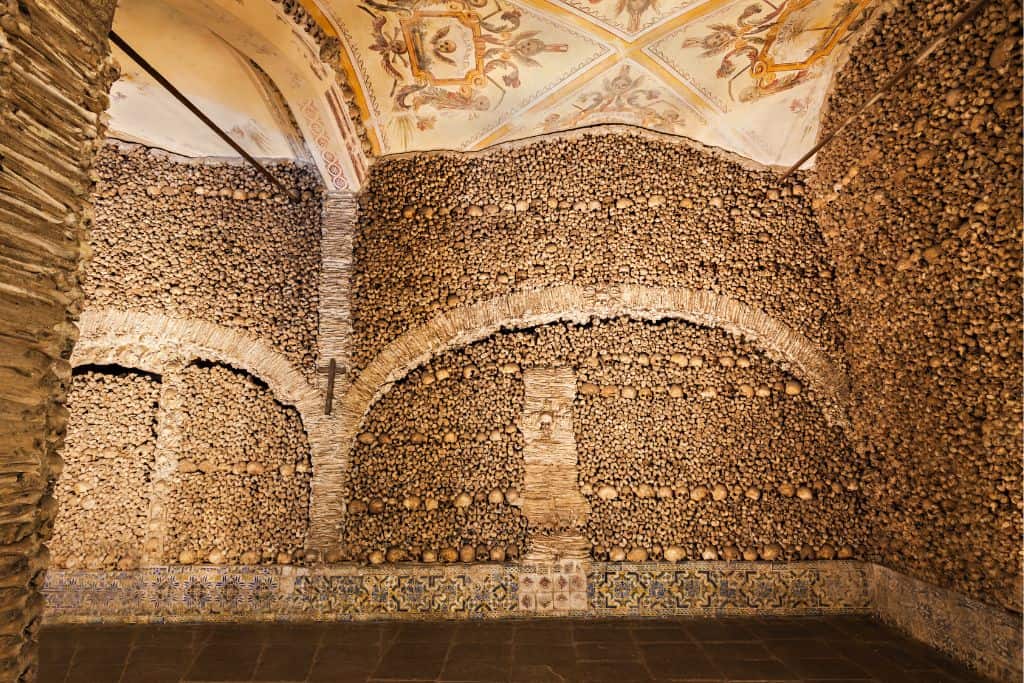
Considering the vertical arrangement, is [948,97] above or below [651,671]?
above

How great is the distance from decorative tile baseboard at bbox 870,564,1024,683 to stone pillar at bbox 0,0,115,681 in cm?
439

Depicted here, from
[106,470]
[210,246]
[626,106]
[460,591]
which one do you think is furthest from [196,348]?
[626,106]

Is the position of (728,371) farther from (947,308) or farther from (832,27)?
(832,27)

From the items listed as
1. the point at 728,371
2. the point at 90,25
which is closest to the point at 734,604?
the point at 728,371

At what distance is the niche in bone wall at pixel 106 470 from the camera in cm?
456

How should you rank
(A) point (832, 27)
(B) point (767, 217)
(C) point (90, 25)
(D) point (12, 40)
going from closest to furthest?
(D) point (12, 40)
(C) point (90, 25)
(A) point (832, 27)
(B) point (767, 217)

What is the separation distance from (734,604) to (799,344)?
2.09m

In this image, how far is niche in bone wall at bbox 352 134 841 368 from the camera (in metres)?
4.76

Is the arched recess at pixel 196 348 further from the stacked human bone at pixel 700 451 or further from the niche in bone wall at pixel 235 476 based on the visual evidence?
the stacked human bone at pixel 700 451

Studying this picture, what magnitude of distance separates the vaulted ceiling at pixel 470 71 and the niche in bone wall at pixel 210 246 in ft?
0.94

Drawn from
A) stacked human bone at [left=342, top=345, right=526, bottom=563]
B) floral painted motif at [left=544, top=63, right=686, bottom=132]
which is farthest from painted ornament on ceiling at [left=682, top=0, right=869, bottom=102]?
stacked human bone at [left=342, top=345, right=526, bottom=563]

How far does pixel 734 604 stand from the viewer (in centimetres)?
431

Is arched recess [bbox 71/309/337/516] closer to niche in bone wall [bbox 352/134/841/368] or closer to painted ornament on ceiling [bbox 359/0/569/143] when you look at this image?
niche in bone wall [bbox 352/134/841/368]

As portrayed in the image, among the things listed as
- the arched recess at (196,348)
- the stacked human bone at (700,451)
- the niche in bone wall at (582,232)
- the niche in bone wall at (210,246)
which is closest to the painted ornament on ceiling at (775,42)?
the niche in bone wall at (582,232)
